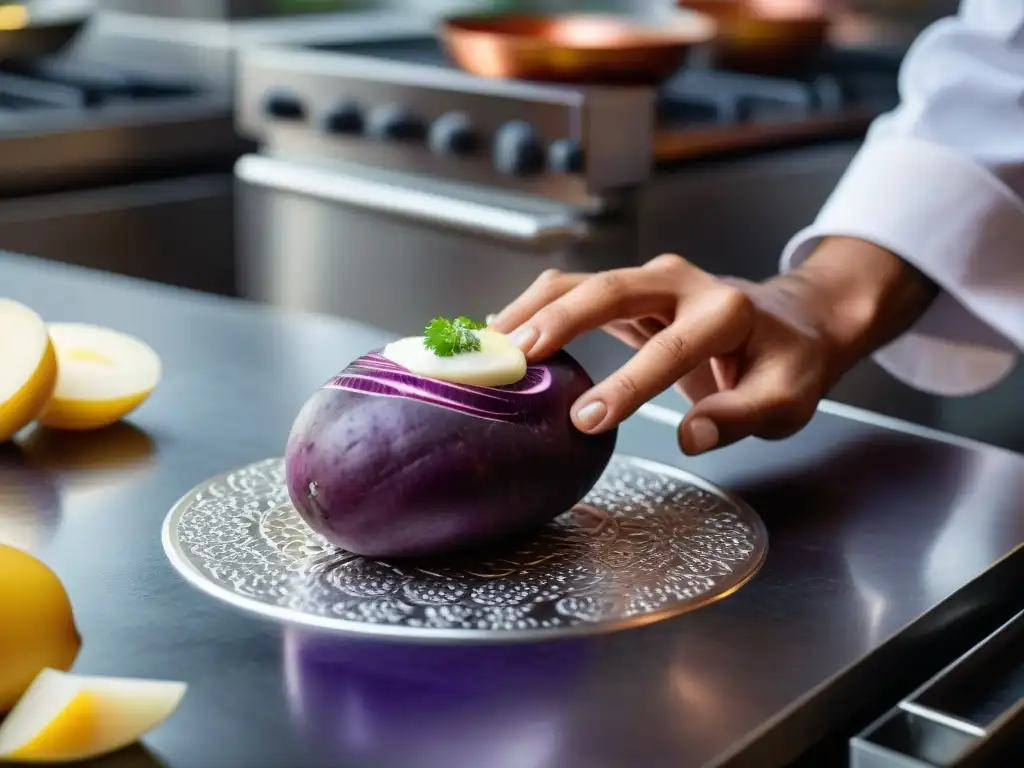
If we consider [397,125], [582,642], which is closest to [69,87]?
[397,125]

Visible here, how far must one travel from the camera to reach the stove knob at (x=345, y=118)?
6.70 ft

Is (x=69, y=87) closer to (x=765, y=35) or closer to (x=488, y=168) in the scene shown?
(x=488, y=168)

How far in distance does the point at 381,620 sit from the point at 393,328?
1.45 m

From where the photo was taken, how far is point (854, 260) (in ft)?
3.49

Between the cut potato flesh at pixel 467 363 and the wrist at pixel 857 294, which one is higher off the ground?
the cut potato flesh at pixel 467 363

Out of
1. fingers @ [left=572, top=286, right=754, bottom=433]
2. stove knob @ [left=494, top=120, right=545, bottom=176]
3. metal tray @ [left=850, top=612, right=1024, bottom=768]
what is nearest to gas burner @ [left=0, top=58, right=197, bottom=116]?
stove knob @ [left=494, top=120, right=545, bottom=176]

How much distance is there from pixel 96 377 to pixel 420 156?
46.3 inches

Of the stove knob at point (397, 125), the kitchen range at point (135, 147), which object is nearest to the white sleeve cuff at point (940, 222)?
the stove knob at point (397, 125)

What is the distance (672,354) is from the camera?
2.65 feet

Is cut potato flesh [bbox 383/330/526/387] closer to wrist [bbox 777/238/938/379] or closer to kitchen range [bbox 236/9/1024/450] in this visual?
wrist [bbox 777/238/938/379]

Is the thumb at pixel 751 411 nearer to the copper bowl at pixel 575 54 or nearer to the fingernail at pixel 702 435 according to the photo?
the fingernail at pixel 702 435

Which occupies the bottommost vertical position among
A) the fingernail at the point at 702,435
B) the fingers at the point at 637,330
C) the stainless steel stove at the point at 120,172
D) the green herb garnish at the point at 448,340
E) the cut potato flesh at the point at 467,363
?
the stainless steel stove at the point at 120,172

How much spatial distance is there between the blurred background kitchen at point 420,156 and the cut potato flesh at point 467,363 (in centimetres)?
107

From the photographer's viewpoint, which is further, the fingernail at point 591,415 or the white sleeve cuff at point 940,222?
the white sleeve cuff at point 940,222
